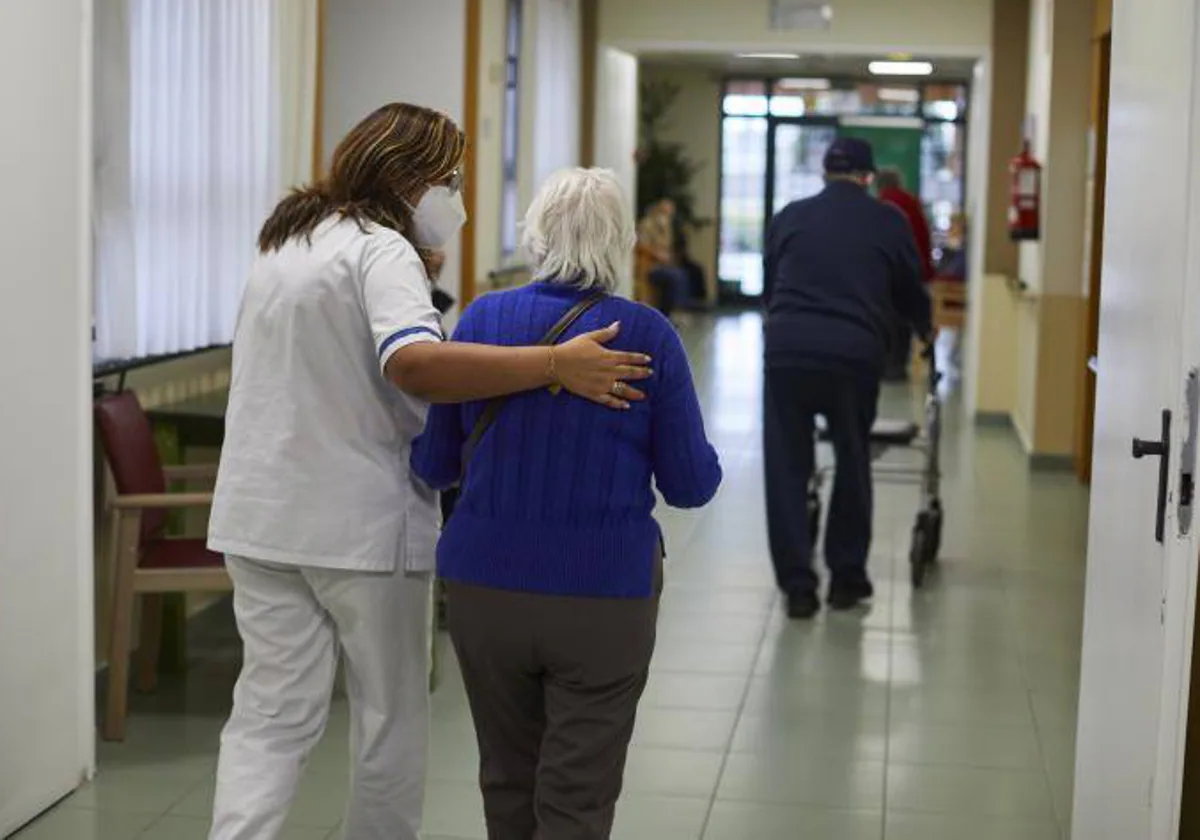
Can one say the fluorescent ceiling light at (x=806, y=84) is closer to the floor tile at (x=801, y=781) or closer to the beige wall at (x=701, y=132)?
the beige wall at (x=701, y=132)

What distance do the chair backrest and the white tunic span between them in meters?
1.75

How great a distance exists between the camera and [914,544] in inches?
271

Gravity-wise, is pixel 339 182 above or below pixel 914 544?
above

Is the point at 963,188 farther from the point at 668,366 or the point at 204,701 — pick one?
the point at 668,366

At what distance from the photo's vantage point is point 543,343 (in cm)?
300

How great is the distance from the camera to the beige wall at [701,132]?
21344 millimetres

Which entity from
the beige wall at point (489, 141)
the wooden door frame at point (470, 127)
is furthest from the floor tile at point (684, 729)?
the beige wall at point (489, 141)

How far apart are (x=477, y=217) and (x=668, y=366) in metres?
6.95

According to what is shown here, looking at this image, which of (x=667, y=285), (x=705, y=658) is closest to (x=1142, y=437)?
(x=705, y=658)

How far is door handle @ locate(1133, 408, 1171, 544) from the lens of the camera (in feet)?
9.55

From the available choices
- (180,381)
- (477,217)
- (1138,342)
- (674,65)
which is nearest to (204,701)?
(180,381)

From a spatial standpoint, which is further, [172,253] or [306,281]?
[172,253]

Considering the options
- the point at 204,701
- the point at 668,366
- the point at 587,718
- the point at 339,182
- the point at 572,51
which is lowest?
the point at 204,701

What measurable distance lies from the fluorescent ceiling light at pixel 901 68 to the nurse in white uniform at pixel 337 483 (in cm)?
1519
